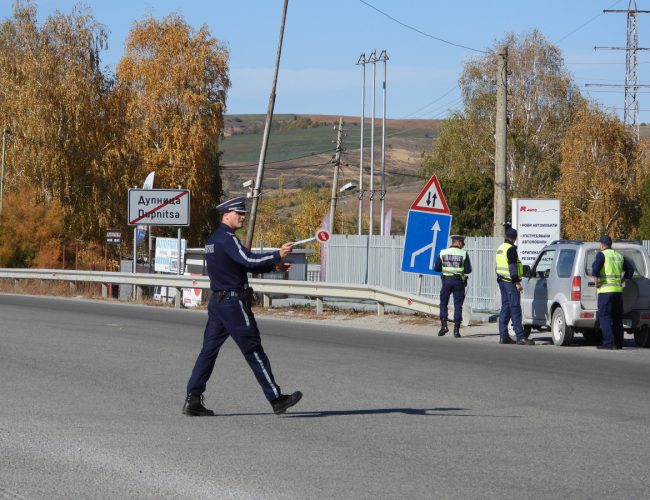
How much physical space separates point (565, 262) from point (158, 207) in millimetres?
19437

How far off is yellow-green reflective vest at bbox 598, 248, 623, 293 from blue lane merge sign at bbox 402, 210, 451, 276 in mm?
5905

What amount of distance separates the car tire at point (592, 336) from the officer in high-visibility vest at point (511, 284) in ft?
4.48

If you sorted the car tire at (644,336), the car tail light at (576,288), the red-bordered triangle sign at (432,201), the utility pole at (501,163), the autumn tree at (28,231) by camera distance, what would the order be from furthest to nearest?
the autumn tree at (28,231)
the utility pole at (501,163)
the red-bordered triangle sign at (432,201)
the car tire at (644,336)
the car tail light at (576,288)

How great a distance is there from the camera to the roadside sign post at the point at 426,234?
932 inches

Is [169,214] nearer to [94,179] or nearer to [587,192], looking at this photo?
[94,179]

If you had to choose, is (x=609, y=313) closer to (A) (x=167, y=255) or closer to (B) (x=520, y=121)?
(A) (x=167, y=255)

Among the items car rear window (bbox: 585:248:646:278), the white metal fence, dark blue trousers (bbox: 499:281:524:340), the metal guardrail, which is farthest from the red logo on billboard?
the white metal fence

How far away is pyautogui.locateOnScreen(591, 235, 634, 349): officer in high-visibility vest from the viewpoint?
18.1 metres

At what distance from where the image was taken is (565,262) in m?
19.4

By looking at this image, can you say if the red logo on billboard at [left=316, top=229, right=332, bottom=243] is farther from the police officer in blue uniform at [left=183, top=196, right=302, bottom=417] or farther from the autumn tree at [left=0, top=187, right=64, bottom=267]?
the autumn tree at [left=0, top=187, right=64, bottom=267]

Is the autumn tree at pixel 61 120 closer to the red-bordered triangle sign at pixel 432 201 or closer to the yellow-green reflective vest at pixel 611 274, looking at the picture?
the red-bordered triangle sign at pixel 432 201

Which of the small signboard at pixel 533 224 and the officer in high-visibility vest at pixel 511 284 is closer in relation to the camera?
the officer in high-visibility vest at pixel 511 284

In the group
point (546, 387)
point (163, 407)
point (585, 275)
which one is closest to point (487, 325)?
point (585, 275)

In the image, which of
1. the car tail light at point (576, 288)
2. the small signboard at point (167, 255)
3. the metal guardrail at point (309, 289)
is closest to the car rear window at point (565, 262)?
the car tail light at point (576, 288)
